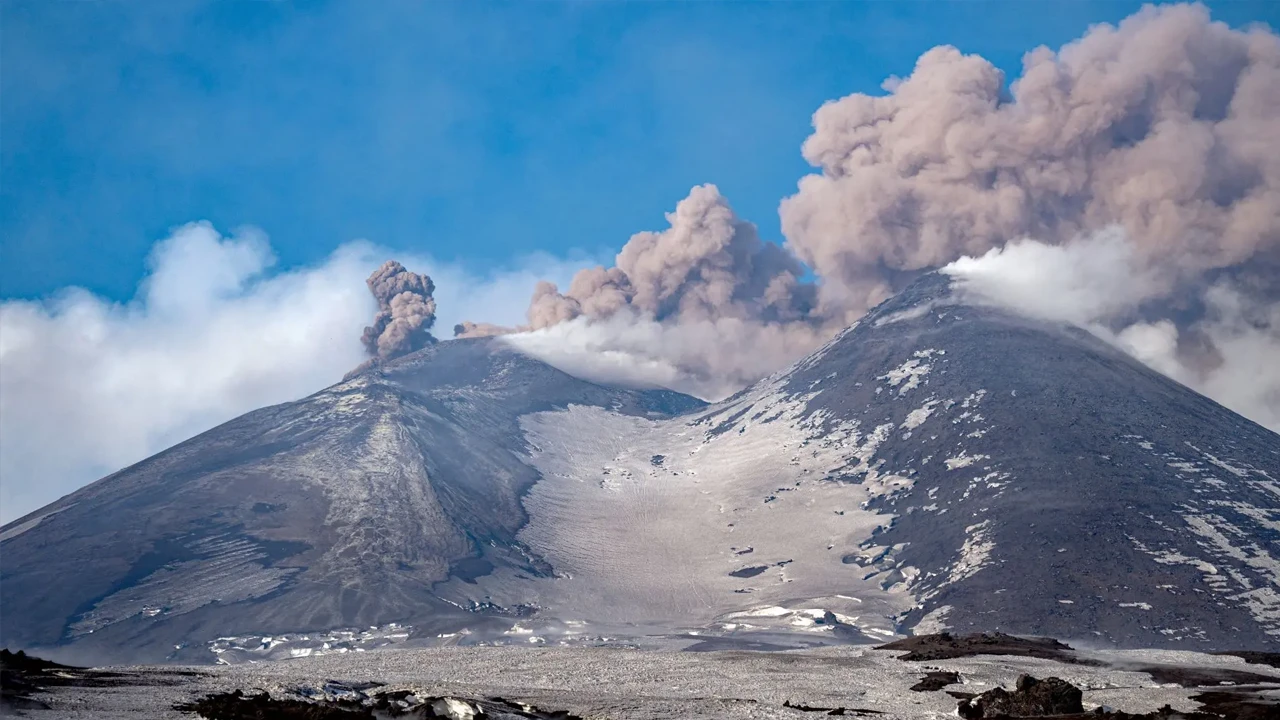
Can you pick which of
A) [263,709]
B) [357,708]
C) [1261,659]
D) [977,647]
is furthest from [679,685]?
[1261,659]

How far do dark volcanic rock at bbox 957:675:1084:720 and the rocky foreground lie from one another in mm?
98

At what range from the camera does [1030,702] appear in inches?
2311

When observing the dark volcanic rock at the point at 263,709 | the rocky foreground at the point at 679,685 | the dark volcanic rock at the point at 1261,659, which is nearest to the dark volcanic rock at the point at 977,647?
the rocky foreground at the point at 679,685

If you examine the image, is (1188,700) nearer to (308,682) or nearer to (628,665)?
(628,665)

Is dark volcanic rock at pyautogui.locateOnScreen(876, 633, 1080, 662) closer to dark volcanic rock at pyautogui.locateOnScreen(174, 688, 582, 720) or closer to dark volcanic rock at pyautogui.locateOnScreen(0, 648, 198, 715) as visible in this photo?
dark volcanic rock at pyautogui.locateOnScreen(174, 688, 582, 720)

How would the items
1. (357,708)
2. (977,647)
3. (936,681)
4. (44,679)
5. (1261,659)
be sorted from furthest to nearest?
(977,647)
(1261,659)
(936,681)
(44,679)
(357,708)

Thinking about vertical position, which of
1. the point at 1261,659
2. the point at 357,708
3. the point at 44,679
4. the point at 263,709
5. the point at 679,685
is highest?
the point at 44,679

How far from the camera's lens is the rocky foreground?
155ft

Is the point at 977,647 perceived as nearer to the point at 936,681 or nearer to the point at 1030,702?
the point at 936,681

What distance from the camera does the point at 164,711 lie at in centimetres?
4512

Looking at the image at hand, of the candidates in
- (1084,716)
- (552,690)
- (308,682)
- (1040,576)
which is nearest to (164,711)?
(308,682)

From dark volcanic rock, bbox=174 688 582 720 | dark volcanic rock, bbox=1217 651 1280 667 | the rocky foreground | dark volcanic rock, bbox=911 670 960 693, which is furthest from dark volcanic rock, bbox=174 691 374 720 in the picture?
dark volcanic rock, bbox=1217 651 1280 667

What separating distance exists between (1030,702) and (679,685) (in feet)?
71.5

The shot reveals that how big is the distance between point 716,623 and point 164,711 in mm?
154363
